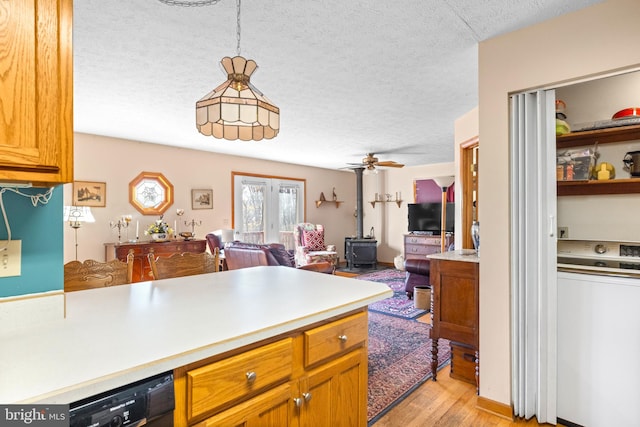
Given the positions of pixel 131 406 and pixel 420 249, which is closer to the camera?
pixel 131 406

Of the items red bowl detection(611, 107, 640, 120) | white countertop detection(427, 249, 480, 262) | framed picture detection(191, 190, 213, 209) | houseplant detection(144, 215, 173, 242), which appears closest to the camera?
red bowl detection(611, 107, 640, 120)

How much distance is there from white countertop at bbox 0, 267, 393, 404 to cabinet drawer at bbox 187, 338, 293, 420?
0.18ft

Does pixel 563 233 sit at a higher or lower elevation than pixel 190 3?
lower

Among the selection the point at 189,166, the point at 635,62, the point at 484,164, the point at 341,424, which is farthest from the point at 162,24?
the point at 189,166

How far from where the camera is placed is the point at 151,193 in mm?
5215

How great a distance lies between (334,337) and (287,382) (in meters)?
0.25

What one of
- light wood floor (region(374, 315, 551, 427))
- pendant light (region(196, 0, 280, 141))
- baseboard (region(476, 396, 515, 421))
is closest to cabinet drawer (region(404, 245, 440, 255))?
light wood floor (region(374, 315, 551, 427))

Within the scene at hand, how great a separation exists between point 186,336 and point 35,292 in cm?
57

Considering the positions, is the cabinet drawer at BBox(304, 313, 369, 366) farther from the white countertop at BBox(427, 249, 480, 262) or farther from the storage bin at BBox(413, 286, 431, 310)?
the storage bin at BBox(413, 286, 431, 310)

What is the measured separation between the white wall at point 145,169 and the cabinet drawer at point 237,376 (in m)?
4.37

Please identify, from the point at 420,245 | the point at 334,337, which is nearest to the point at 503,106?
the point at 334,337

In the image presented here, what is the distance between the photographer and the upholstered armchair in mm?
6891

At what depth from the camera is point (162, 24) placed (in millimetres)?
1921

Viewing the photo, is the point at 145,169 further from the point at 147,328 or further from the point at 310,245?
the point at 147,328
